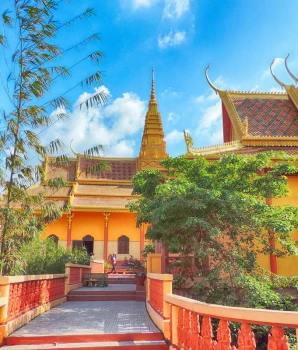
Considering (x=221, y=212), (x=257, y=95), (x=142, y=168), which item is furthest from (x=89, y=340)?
(x=142, y=168)

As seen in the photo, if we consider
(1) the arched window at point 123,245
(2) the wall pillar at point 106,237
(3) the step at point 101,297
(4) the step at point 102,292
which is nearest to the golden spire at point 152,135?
(2) the wall pillar at point 106,237

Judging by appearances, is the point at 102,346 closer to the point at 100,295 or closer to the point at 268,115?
the point at 100,295

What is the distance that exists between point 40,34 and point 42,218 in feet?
13.5

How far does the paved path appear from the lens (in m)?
5.95

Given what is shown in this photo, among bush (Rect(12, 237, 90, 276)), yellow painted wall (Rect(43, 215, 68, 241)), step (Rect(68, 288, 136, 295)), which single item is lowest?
step (Rect(68, 288, 136, 295))

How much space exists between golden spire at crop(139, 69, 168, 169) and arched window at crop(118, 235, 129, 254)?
511 centimetres

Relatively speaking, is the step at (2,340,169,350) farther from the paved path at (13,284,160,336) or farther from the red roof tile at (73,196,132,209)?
the red roof tile at (73,196,132,209)

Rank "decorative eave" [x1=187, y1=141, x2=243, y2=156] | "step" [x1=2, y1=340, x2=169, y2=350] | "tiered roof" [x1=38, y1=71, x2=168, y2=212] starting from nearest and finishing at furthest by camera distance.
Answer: "step" [x1=2, y1=340, x2=169, y2=350] < "decorative eave" [x1=187, y1=141, x2=243, y2=156] < "tiered roof" [x1=38, y1=71, x2=168, y2=212]

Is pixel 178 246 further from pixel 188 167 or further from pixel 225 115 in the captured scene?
pixel 225 115

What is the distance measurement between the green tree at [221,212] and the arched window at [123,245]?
1447 centimetres

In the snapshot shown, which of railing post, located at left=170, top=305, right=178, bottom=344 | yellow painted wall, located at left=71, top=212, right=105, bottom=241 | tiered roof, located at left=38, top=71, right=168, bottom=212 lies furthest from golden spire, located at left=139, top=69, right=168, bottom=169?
railing post, located at left=170, top=305, right=178, bottom=344

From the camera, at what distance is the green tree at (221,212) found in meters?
6.58

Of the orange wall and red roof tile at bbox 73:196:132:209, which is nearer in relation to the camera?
red roof tile at bbox 73:196:132:209

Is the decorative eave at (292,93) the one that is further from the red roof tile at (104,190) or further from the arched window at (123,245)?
the arched window at (123,245)
